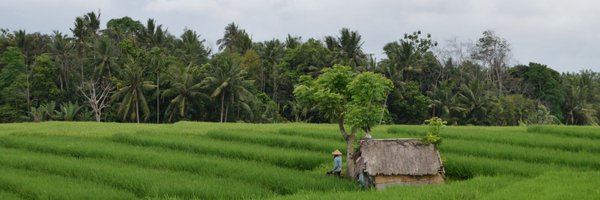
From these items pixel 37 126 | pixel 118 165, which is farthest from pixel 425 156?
pixel 37 126

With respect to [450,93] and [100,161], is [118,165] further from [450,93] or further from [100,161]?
[450,93]

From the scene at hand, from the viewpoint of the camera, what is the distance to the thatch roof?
40.5 feet

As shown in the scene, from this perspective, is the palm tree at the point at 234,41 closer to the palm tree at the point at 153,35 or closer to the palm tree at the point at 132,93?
the palm tree at the point at 153,35

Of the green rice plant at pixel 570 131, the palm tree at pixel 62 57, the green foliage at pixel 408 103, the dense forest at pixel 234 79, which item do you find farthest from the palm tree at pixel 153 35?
the green rice plant at pixel 570 131

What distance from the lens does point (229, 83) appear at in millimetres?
35531

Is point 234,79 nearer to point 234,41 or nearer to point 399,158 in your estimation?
point 234,41

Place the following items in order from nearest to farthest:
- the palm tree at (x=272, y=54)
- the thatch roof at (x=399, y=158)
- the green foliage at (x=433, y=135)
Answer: the thatch roof at (x=399, y=158)
the green foliage at (x=433, y=135)
the palm tree at (x=272, y=54)

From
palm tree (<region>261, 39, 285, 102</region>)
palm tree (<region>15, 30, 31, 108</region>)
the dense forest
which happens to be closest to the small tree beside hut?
the dense forest

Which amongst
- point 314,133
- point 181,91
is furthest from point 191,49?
point 314,133

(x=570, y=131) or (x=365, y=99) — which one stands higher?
(x=365, y=99)

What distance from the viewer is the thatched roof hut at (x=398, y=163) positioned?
12320mm

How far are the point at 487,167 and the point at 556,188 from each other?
315cm

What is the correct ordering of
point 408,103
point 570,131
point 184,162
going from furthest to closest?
point 408,103 < point 570,131 < point 184,162

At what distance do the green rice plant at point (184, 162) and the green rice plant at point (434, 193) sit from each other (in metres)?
1.05
